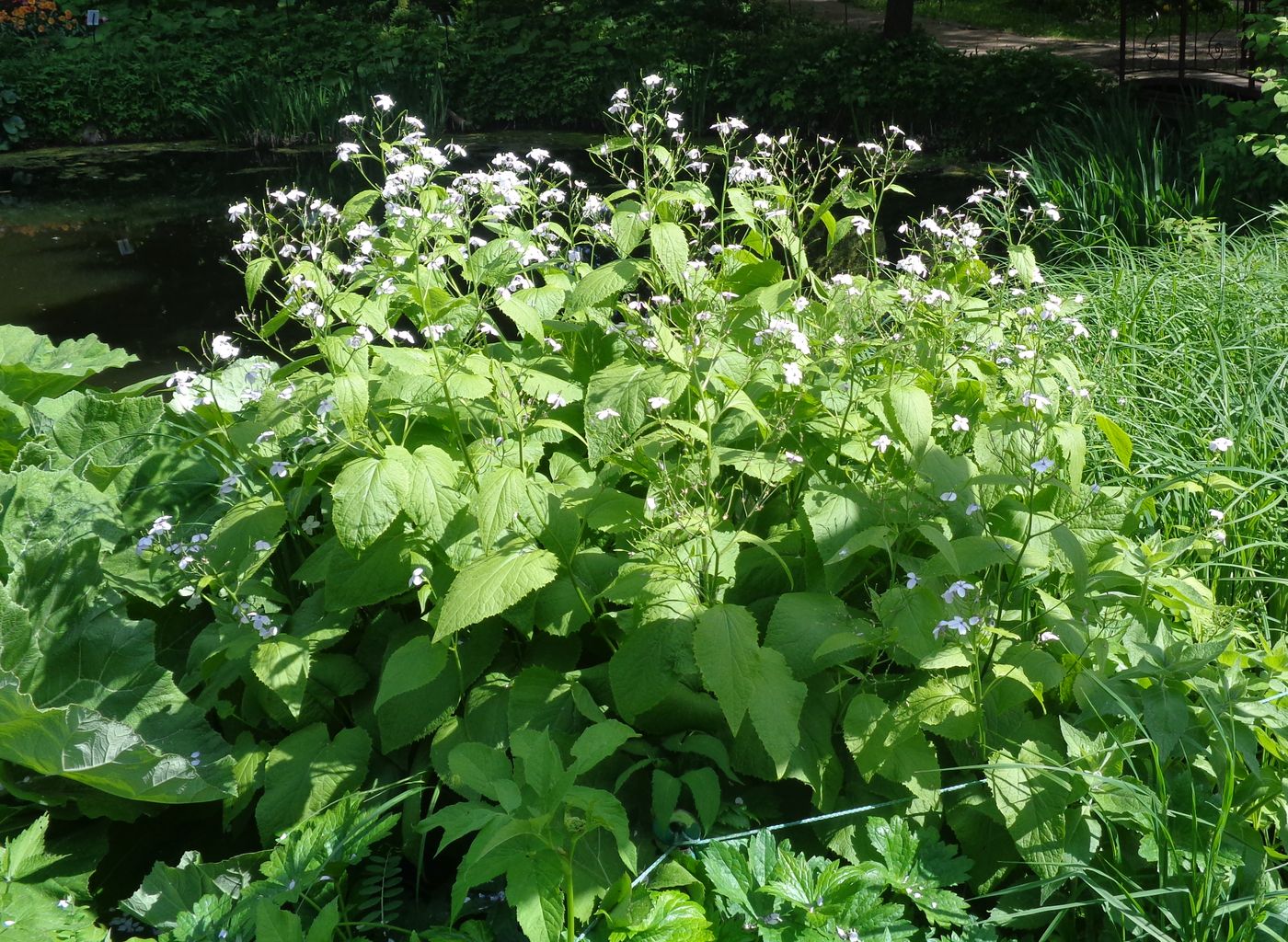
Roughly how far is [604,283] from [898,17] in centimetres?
1247

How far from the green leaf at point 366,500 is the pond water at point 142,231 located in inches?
120

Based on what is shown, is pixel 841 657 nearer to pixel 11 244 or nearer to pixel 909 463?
pixel 909 463

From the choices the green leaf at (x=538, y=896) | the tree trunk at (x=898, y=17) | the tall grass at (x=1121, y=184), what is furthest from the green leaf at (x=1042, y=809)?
the tree trunk at (x=898, y=17)

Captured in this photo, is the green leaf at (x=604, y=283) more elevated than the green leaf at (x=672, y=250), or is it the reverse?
the green leaf at (x=672, y=250)

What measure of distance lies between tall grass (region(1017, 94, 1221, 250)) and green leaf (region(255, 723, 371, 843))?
12.8 feet

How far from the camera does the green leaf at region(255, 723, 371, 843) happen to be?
2070mm

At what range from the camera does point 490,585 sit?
1.90 meters

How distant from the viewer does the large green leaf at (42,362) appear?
10.6ft

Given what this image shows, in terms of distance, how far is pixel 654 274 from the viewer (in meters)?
2.49

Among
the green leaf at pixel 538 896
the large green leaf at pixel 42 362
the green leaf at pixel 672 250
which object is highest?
the green leaf at pixel 672 250

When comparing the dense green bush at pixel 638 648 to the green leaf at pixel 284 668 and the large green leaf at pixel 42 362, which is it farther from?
the large green leaf at pixel 42 362

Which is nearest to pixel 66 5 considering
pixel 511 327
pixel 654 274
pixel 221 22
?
pixel 221 22

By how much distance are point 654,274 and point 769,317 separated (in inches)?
12.1

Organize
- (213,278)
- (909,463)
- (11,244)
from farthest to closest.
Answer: (11,244), (213,278), (909,463)
